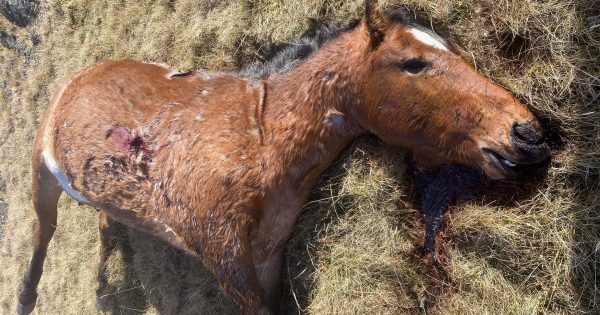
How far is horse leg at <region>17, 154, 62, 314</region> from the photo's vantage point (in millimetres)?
4232

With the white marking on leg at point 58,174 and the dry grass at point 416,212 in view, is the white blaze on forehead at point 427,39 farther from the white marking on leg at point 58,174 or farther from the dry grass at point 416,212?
the white marking on leg at point 58,174

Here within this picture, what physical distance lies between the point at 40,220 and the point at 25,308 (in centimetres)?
153

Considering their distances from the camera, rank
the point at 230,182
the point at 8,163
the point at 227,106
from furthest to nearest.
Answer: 1. the point at 8,163
2. the point at 227,106
3. the point at 230,182

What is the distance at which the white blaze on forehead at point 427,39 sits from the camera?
8.44 feet

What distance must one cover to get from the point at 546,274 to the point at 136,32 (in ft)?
14.6

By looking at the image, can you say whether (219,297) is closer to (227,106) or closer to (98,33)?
(227,106)

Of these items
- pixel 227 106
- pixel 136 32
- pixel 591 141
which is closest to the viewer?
pixel 591 141

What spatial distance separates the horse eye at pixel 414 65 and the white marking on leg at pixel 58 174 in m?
2.67

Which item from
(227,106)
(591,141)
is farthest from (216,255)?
(591,141)

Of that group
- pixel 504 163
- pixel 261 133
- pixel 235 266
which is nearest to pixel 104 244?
pixel 235 266

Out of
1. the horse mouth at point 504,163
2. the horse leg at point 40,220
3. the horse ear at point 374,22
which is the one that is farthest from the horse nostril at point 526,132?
Answer: the horse leg at point 40,220

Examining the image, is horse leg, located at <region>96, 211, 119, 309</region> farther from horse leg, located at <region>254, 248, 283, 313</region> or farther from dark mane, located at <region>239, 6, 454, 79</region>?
dark mane, located at <region>239, 6, 454, 79</region>

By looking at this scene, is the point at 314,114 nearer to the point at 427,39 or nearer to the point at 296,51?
the point at 296,51

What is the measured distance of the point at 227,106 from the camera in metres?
3.08
